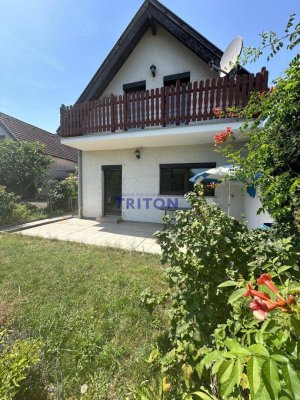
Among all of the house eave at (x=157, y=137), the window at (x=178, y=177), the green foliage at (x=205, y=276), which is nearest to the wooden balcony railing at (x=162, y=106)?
the house eave at (x=157, y=137)

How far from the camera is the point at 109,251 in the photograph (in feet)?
16.5

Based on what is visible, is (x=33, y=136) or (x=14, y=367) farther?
(x=33, y=136)

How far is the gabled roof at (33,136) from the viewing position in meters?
16.7

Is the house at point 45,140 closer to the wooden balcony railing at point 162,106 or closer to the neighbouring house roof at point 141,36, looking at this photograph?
the neighbouring house roof at point 141,36

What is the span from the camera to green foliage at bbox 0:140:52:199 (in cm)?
1212

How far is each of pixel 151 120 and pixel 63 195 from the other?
22.7 feet

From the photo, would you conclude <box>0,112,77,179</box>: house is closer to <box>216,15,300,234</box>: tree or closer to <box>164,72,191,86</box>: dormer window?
<box>164,72,191,86</box>: dormer window

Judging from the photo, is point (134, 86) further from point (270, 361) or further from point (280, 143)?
point (270, 361)

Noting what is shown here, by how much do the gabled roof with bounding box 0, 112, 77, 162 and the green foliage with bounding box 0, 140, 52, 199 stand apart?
4067 millimetres

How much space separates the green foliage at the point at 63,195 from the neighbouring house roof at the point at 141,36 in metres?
4.69

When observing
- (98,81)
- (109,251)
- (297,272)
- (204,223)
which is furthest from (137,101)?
(297,272)

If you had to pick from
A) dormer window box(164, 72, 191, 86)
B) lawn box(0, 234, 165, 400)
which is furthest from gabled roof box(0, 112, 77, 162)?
lawn box(0, 234, 165, 400)

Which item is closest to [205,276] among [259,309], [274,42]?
[259,309]

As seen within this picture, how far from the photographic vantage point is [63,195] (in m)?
11.2
